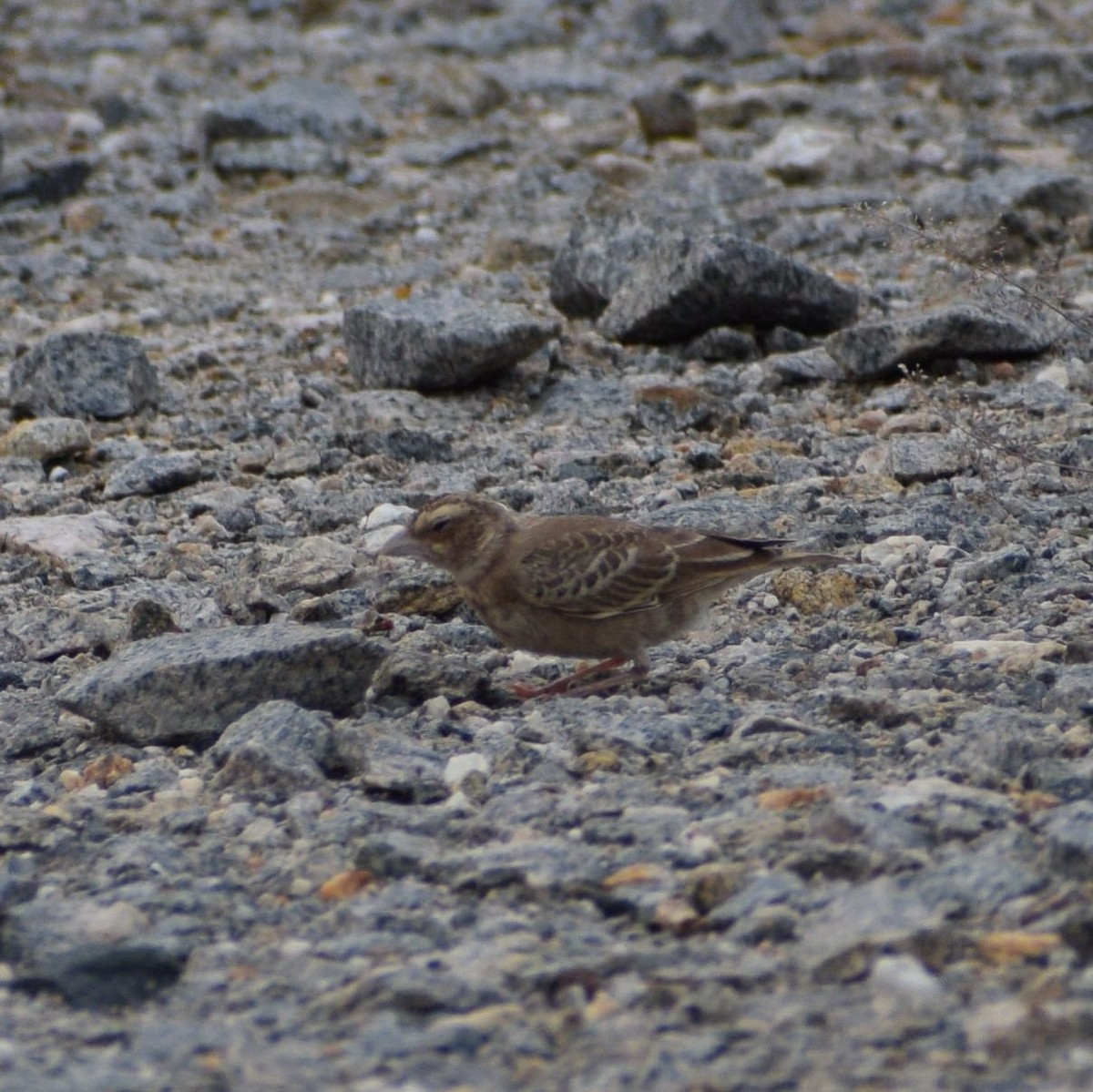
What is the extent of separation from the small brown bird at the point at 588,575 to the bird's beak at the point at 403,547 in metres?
0.06

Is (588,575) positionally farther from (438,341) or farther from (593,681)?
(438,341)

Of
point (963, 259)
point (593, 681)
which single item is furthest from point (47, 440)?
point (963, 259)

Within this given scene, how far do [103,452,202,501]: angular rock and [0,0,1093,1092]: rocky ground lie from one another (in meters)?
0.03

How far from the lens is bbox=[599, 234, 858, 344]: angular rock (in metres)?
10.4

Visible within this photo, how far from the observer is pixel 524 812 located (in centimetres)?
516

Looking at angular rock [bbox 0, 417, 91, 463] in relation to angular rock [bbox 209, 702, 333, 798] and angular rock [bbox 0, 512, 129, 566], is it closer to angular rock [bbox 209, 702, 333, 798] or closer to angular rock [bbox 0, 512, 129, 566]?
angular rock [bbox 0, 512, 129, 566]

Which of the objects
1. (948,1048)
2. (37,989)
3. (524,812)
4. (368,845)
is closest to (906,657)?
(524,812)

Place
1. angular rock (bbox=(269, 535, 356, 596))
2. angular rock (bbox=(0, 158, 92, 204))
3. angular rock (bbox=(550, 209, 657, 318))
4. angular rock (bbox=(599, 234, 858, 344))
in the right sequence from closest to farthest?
angular rock (bbox=(269, 535, 356, 596)) < angular rock (bbox=(599, 234, 858, 344)) < angular rock (bbox=(550, 209, 657, 318)) < angular rock (bbox=(0, 158, 92, 204))

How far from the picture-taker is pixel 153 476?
9047 mm

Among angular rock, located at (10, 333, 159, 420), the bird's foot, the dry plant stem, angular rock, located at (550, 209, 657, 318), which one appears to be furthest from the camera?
angular rock, located at (550, 209, 657, 318)

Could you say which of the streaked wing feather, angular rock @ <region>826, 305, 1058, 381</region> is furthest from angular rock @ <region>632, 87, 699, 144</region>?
the streaked wing feather

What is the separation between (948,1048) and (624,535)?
335 centimetres

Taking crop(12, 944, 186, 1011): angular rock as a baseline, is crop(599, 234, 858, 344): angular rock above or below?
below

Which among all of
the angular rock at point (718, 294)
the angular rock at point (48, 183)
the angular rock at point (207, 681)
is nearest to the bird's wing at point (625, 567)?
the angular rock at point (207, 681)
